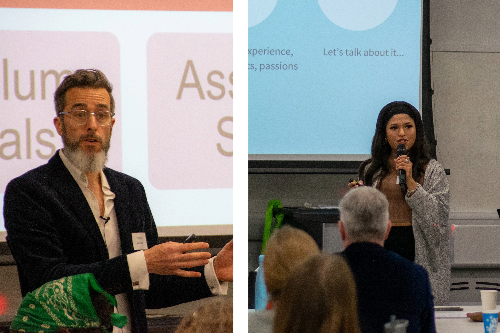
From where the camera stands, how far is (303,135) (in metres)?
2.66

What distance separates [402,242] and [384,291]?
1.10ft

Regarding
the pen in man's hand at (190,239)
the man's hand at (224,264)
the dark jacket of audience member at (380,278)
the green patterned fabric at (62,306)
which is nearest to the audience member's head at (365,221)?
the dark jacket of audience member at (380,278)

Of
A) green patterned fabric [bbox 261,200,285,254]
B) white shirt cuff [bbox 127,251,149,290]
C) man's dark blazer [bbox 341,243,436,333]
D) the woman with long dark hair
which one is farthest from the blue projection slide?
white shirt cuff [bbox 127,251,149,290]

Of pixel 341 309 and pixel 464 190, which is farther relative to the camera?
pixel 464 190

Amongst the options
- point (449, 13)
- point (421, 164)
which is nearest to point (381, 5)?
point (449, 13)

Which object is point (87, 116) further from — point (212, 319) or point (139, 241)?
point (212, 319)

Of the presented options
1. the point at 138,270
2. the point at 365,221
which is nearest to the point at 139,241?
the point at 138,270

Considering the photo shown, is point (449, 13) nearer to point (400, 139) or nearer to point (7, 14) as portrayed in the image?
point (400, 139)

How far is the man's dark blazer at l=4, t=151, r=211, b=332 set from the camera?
1.41 metres

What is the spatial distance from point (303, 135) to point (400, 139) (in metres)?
0.63

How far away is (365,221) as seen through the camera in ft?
5.66

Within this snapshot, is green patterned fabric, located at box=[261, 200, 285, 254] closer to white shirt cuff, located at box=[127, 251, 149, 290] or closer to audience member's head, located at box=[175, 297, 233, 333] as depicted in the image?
audience member's head, located at box=[175, 297, 233, 333]

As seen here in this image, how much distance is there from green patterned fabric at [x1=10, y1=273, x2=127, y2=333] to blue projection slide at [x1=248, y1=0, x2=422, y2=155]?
1402 mm

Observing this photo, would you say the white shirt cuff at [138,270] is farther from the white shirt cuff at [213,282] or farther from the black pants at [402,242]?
the black pants at [402,242]
